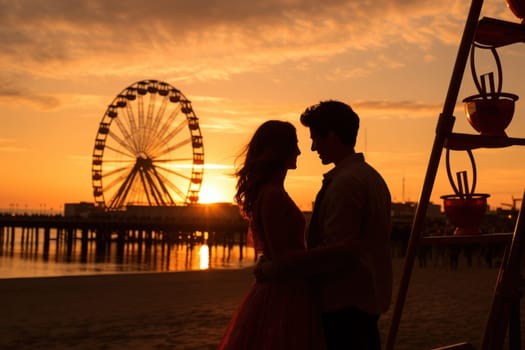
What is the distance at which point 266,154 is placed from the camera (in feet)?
7.68

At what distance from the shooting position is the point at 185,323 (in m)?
7.84

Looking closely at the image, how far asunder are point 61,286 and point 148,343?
8.58m

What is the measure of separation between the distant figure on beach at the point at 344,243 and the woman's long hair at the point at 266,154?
0.08m

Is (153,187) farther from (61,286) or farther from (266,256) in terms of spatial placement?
(266,256)

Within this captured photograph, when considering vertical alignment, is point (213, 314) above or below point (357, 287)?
below

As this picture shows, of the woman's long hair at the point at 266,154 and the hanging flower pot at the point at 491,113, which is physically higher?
the hanging flower pot at the point at 491,113

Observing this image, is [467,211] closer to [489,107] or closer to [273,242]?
[489,107]

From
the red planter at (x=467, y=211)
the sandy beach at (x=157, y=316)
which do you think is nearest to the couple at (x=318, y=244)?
the red planter at (x=467, y=211)

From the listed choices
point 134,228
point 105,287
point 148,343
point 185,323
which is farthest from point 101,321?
point 134,228

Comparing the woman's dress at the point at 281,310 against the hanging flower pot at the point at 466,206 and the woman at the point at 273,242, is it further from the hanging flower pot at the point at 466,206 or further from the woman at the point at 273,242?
the hanging flower pot at the point at 466,206

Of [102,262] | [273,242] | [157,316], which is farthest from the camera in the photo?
[102,262]

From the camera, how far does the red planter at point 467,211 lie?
2.72 m

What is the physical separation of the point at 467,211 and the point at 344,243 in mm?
812

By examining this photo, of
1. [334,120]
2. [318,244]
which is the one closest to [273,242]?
[318,244]
